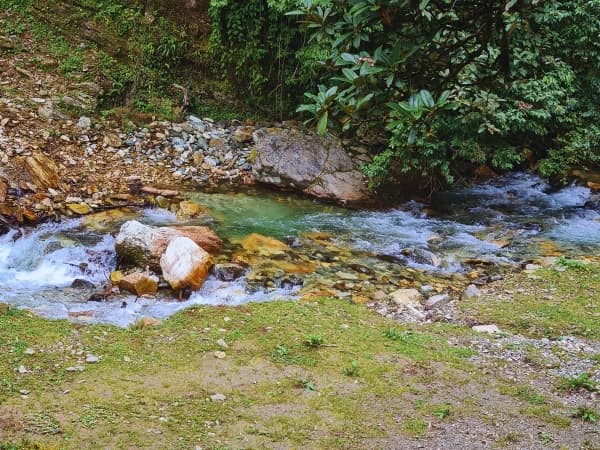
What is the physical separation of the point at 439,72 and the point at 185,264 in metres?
4.51

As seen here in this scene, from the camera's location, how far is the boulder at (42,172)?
859cm

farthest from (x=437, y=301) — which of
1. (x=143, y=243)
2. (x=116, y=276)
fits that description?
(x=116, y=276)

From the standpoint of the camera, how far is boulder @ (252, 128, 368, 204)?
1008 cm

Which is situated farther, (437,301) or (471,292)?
(471,292)

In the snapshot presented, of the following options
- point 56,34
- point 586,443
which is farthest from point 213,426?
point 56,34

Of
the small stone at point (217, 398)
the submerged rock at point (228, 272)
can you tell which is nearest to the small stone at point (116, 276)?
the submerged rock at point (228, 272)

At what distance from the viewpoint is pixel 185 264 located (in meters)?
6.61

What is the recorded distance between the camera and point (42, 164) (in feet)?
29.1

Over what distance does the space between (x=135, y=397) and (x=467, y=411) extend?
2.37 meters

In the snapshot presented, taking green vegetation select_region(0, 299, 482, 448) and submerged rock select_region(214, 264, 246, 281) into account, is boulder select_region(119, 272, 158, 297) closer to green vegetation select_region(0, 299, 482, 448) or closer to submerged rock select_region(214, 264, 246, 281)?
submerged rock select_region(214, 264, 246, 281)

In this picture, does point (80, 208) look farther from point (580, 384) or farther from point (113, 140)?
point (580, 384)

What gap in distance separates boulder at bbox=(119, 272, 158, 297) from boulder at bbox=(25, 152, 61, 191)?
9.88 ft

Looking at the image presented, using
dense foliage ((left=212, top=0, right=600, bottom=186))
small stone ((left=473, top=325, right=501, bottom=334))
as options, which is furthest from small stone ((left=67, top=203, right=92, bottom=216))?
small stone ((left=473, top=325, right=501, bottom=334))

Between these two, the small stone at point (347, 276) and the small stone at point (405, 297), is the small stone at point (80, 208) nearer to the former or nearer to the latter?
the small stone at point (347, 276)
